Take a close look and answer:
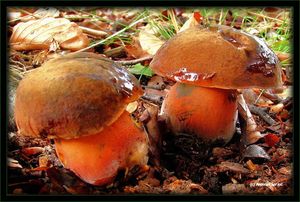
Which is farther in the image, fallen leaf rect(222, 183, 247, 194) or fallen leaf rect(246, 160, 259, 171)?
fallen leaf rect(246, 160, 259, 171)

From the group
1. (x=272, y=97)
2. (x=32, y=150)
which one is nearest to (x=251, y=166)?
(x=272, y=97)

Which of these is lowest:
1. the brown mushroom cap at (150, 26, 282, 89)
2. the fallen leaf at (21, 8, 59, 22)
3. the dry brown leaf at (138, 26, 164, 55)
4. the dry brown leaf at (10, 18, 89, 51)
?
the dry brown leaf at (138, 26, 164, 55)

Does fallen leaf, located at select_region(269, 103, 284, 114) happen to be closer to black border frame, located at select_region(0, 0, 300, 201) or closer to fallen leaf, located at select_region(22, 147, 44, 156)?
black border frame, located at select_region(0, 0, 300, 201)

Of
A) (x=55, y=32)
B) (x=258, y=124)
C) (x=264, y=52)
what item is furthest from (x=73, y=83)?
(x=55, y=32)

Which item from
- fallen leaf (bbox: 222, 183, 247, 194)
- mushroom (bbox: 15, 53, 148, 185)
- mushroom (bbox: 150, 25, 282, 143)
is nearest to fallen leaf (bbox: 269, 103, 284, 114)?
mushroom (bbox: 150, 25, 282, 143)

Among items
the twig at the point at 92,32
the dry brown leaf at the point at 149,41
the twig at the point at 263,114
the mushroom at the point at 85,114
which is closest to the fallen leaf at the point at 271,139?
the twig at the point at 263,114

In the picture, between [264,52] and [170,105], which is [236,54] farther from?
[170,105]

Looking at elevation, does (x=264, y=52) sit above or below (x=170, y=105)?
above

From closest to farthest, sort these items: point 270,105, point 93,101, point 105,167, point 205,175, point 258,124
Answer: point 93,101 → point 105,167 → point 205,175 → point 258,124 → point 270,105
